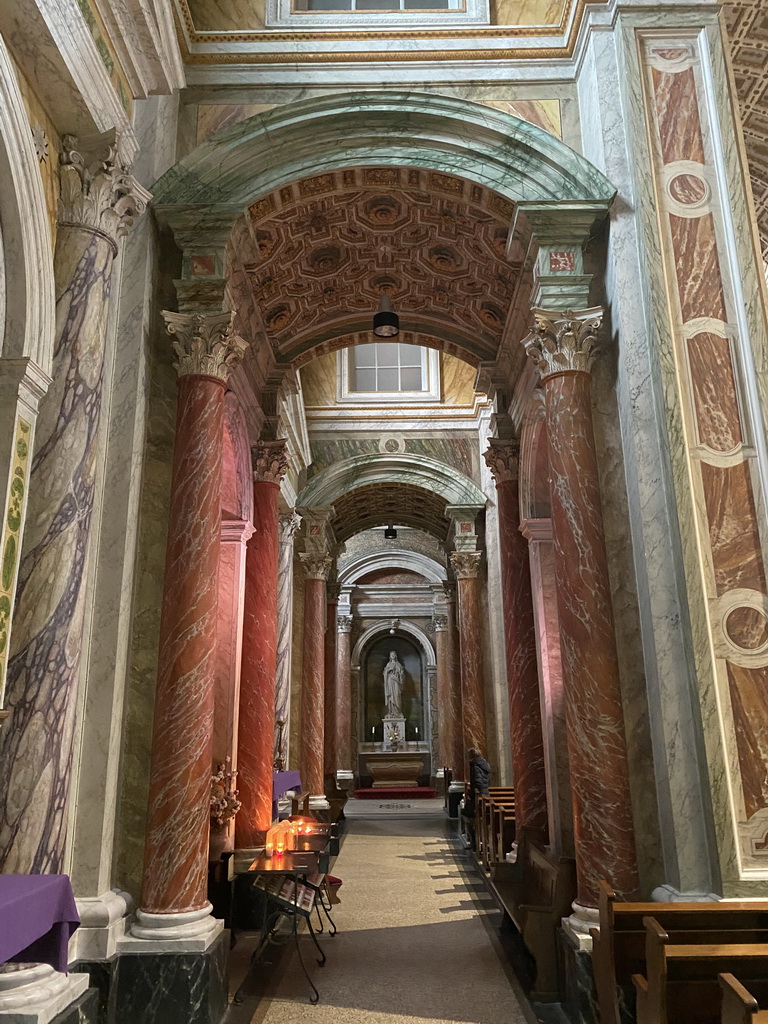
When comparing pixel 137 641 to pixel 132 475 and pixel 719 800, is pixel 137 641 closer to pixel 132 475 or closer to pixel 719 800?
pixel 132 475

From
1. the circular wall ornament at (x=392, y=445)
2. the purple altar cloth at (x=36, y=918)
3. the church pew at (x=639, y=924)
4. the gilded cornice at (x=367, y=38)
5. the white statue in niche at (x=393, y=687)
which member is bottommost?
the church pew at (x=639, y=924)

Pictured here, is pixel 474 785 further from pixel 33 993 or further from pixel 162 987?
pixel 33 993

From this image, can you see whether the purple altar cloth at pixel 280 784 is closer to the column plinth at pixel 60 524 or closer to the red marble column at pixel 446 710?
the column plinth at pixel 60 524

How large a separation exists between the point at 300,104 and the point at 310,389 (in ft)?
31.4

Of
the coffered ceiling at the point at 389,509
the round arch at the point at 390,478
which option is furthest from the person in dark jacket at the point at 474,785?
the coffered ceiling at the point at 389,509

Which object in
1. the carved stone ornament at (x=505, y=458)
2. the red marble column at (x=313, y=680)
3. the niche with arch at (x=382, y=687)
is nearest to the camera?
the carved stone ornament at (x=505, y=458)

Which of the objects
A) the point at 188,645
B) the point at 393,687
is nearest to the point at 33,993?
the point at 188,645

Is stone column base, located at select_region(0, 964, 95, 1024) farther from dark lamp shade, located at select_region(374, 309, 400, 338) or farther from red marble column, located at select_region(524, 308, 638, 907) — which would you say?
dark lamp shade, located at select_region(374, 309, 400, 338)

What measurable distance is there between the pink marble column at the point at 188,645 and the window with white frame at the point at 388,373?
9921 millimetres

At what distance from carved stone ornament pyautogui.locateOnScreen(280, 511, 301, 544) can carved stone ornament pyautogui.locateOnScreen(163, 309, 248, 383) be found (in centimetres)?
876

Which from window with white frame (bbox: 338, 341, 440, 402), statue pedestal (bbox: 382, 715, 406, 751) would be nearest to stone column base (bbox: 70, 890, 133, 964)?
window with white frame (bbox: 338, 341, 440, 402)

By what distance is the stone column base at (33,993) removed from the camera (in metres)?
3.95

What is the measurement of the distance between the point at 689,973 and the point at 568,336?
4.47 metres

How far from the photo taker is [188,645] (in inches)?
239
